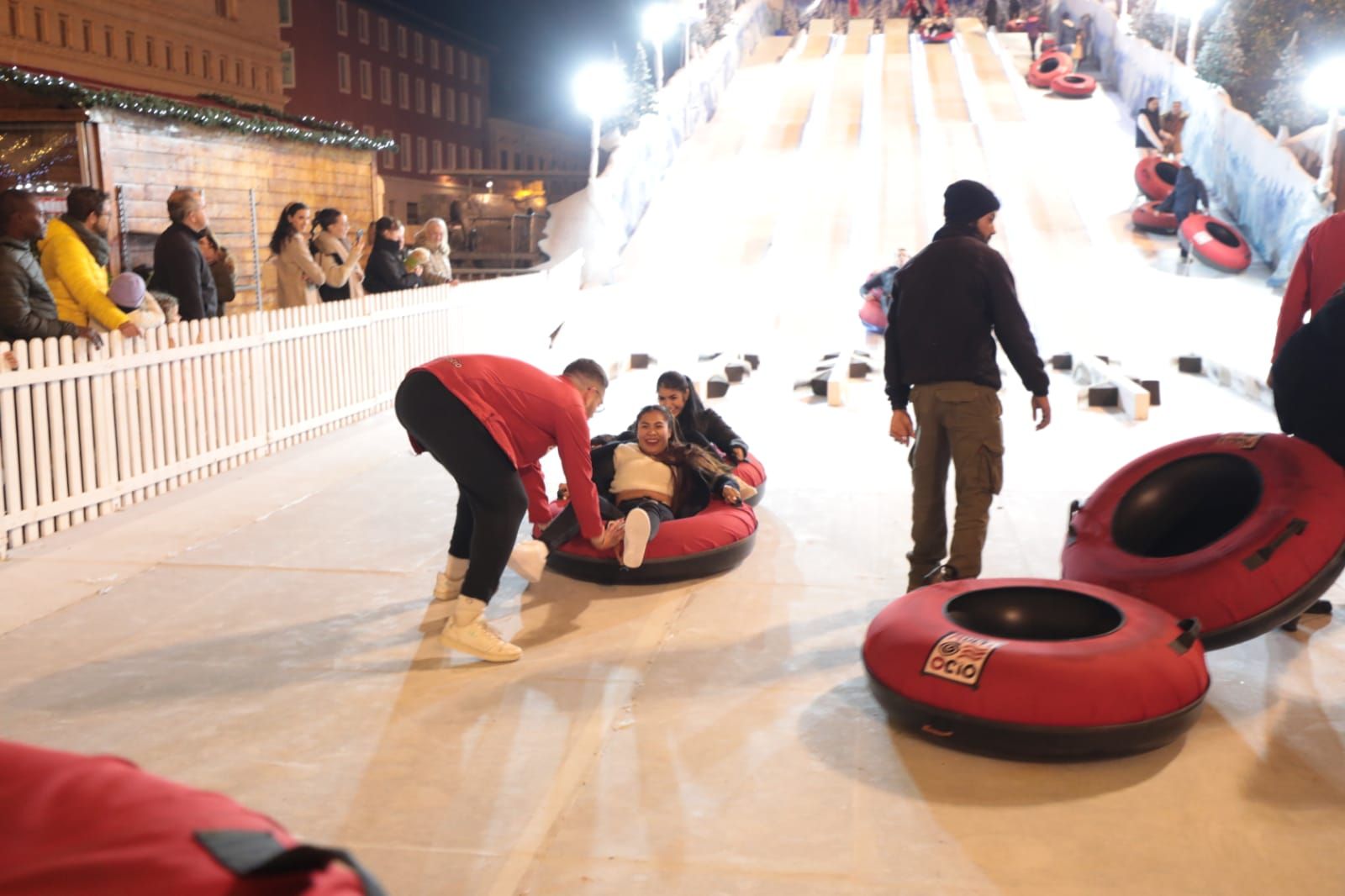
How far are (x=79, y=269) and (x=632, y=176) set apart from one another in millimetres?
16910

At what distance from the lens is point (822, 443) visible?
9.62m

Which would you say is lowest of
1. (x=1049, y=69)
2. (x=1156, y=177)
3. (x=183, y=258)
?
(x=183, y=258)

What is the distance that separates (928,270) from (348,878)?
4384 millimetres

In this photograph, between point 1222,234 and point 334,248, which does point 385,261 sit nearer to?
point 334,248

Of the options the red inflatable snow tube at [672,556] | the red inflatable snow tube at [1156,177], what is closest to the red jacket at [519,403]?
the red inflatable snow tube at [672,556]

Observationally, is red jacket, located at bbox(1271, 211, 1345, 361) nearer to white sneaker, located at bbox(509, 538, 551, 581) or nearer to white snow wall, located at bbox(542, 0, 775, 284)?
white sneaker, located at bbox(509, 538, 551, 581)

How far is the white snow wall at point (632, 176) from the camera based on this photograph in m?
21.3

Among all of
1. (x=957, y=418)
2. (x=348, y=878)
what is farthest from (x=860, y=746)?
(x=348, y=878)

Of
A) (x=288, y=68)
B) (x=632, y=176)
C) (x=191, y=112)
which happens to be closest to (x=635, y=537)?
(x=191, y=112)

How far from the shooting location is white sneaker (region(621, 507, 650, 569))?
5.49m

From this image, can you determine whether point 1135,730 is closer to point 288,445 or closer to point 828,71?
point 288,445

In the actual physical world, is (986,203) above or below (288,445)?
above

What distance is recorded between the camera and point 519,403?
4738 millimetres

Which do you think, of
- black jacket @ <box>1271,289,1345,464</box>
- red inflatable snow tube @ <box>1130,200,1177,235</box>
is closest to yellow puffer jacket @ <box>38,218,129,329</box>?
black jacket @ <box>1271,289,1345,464</box>
